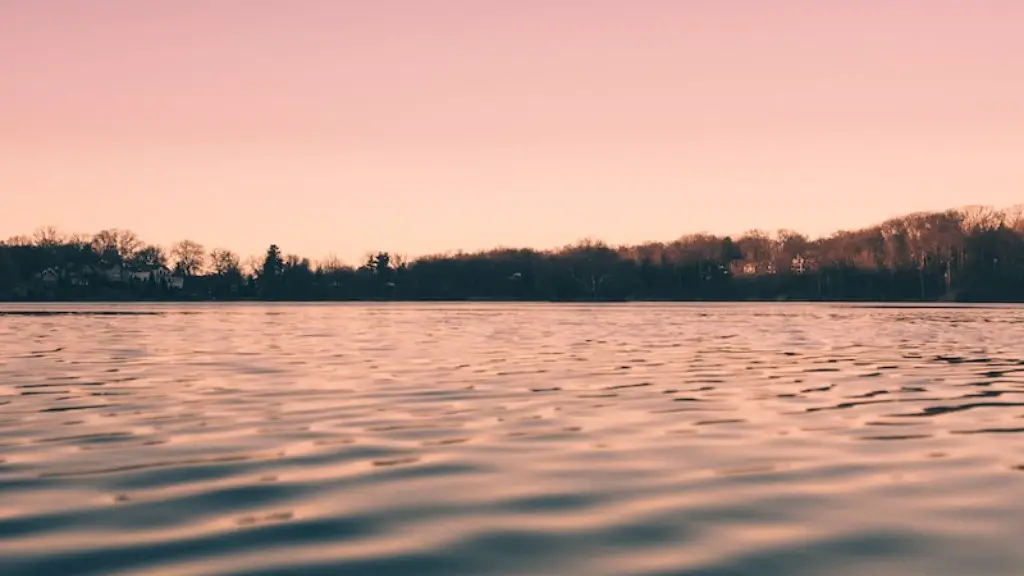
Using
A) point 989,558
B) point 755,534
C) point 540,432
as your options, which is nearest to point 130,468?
point 540,432

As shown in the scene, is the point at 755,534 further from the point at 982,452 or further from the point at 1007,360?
the point at 1007,360

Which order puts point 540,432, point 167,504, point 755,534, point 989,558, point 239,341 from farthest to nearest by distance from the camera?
point 239,341 < point 540,432 < point 167,504 < point 755,534 < point 989,558

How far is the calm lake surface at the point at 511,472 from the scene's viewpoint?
774 cm

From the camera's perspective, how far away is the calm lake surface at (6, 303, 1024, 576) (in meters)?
7.74

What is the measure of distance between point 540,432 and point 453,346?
2305 centimetres

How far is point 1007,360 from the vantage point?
29672 mm

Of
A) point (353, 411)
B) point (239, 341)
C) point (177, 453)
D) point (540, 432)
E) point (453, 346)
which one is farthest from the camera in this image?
point (239, 341)

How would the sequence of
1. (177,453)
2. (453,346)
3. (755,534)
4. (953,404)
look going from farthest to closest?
(453,346) < (953,404) < (177,453) < (755,534)

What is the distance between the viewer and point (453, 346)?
3756 centimetres

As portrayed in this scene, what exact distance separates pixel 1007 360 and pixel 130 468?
2702 centimetres

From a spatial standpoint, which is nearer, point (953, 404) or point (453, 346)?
point (953, 404)

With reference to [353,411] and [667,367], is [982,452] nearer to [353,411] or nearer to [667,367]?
[353,411]

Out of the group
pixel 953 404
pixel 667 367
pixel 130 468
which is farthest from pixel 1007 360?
pixel 130 468

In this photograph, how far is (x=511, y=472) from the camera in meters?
11.4
